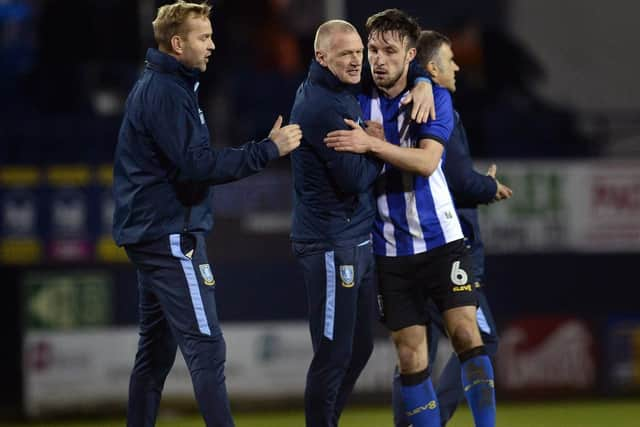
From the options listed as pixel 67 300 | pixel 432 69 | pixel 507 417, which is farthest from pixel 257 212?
pixel 432 69

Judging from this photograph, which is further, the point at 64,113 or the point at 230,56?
the point at 230,56

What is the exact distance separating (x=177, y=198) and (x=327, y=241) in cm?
75

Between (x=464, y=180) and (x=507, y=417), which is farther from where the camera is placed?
(x=507, y=417)

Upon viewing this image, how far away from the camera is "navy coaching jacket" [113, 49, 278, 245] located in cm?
539

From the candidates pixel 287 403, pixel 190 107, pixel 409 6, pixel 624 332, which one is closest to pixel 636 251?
pixel 624 332

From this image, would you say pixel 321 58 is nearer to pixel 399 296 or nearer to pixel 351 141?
pixel 351 141

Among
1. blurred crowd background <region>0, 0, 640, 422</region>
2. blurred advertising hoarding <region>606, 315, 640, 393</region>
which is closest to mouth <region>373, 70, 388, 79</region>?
blurred crowd background <region>0, 0, 640, 422</region>

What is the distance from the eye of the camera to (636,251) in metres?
9.65

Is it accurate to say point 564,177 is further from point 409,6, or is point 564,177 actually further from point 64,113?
point 64,113

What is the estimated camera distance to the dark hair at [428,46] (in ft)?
20.6

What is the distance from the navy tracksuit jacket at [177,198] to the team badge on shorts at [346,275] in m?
0.63

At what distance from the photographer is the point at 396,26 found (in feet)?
18.5

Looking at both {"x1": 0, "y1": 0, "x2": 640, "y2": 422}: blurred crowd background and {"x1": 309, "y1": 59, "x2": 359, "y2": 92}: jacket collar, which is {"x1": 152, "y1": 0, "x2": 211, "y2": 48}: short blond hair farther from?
{"x1": 0, "y1": 0, "x2": 640, "y2": 422}: blurred crowd background

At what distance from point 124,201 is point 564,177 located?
511 cm
